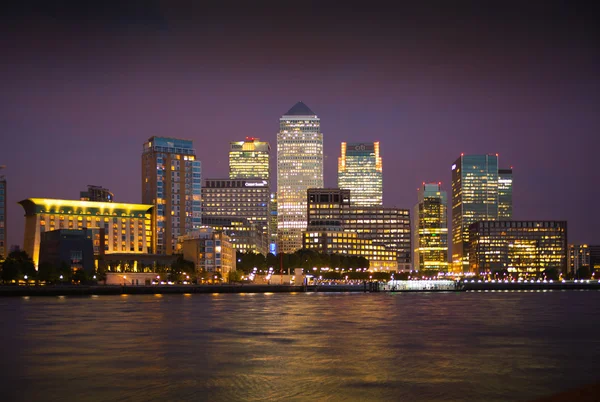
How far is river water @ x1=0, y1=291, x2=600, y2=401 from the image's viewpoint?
117ft

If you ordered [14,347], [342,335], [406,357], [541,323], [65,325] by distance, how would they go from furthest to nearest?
1. [541,323]
2. [65,325]
3. [342,335]
4. [14,347]
5. [406,357]

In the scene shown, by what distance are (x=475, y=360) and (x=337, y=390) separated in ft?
49.2

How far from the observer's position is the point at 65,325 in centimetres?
7606

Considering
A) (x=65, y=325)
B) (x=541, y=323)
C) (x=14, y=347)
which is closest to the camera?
(x=14, y=347)

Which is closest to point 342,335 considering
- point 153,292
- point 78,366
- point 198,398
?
point 78,366

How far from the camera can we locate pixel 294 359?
157 ft

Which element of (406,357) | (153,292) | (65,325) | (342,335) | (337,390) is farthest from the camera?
(153,292)

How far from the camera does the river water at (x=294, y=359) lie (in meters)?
35.8

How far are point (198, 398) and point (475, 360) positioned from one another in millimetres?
20674

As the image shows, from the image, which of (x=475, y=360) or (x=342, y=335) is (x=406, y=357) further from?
(x=342, y=335)

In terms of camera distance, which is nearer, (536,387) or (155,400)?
(155,400)

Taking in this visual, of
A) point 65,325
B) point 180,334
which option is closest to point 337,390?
point 180,334

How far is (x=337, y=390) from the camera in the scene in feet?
116

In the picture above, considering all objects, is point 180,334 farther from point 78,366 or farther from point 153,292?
point 153,292
